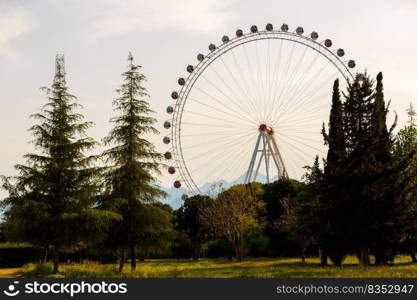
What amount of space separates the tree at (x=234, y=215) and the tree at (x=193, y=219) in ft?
17.8

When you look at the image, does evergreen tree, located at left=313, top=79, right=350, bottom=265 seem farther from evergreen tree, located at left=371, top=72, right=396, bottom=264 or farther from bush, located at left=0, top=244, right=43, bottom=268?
bush, located at left=0, top=244, right=43, bottom=268

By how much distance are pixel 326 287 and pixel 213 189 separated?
47664 millimetres

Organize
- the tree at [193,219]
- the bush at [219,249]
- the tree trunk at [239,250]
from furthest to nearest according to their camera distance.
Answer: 1. the tree at [193,219]
2. the bush at [219,249]
3. the tree trunk at [239,250]

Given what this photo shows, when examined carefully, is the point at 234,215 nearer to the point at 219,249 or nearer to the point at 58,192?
the point at 219,249

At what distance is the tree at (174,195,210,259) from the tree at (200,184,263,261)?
5.44 metres

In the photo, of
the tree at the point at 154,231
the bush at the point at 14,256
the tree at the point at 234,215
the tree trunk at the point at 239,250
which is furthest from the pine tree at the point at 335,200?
the bush at the point at 14,256

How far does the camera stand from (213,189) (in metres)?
63.8

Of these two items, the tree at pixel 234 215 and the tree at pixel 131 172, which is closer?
the tree at pixel 131 172

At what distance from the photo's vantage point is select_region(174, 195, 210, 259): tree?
64.0 m

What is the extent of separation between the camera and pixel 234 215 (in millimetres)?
51594

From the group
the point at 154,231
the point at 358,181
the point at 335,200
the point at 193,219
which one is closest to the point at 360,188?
the point at 358,181

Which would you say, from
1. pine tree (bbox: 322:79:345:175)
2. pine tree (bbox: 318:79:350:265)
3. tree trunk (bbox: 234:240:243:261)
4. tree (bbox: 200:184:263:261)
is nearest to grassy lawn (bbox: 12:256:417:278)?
pine tree (bbox: 318:79:350:265)

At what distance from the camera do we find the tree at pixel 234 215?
170ft

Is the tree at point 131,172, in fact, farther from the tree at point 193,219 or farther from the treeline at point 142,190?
the tree at point 193,219
